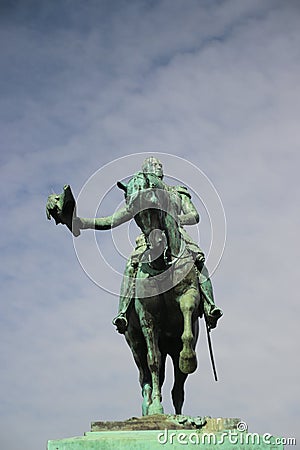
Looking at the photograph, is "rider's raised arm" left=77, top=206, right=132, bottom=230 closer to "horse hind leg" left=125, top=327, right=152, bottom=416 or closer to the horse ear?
the horse ear

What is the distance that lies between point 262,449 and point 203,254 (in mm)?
3070

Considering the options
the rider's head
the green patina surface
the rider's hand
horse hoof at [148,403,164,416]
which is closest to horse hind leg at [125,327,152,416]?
horse hoof at [148,403,164,416]

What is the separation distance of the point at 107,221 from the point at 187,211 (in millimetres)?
1221

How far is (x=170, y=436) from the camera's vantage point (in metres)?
8.89

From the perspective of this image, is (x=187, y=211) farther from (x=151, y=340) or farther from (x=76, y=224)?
(x=151, y=340)

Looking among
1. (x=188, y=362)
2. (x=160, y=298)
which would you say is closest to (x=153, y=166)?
(x=160, y=298)

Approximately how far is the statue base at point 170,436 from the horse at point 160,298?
0.78 meters

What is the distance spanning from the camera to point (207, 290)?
1087 centimetres

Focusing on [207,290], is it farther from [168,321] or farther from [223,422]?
[223,422]

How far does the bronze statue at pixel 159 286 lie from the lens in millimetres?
10008

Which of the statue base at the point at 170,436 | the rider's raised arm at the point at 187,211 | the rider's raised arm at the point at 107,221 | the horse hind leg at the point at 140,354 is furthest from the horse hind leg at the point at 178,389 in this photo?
the rider's raised arm at the point at 107,221

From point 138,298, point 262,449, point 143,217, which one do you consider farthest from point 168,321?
point 262,449

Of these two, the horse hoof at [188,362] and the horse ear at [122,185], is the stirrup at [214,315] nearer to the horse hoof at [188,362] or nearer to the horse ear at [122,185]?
the horse hoof at [188,362]

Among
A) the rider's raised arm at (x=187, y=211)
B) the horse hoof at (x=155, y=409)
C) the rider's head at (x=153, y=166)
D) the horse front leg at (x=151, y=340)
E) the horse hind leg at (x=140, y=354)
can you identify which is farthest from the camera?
the rider's head at (x=153, y=166)
